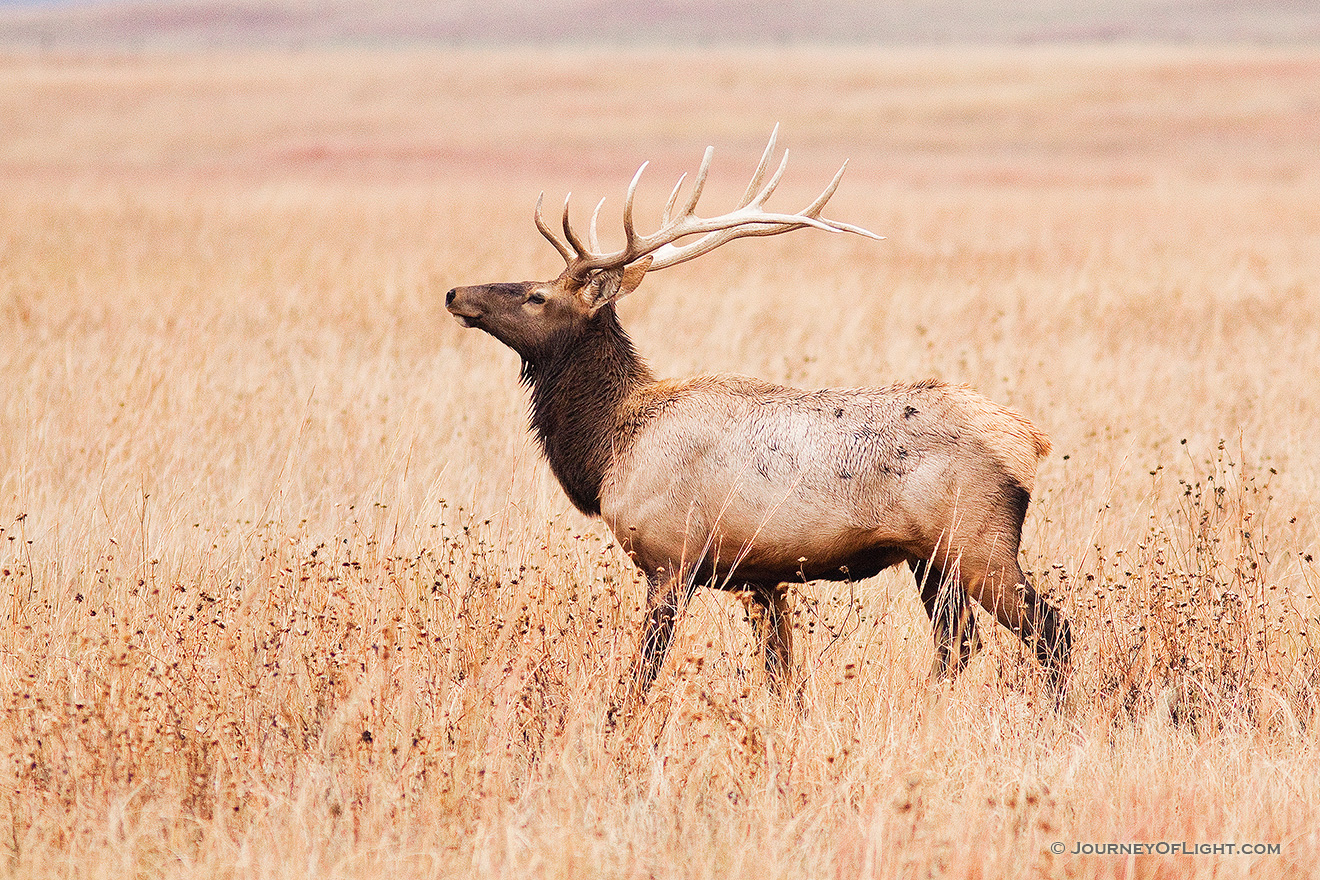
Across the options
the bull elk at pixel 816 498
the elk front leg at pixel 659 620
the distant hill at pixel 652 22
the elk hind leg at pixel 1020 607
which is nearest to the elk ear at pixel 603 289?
the bull elk at pixel 816 498

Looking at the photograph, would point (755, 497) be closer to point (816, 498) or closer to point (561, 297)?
point (816, 498)

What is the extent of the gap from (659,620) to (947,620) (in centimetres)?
103

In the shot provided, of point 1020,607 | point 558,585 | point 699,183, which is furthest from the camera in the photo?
point 699,183

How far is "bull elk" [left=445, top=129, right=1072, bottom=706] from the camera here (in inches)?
179

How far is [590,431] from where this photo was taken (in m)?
5.25

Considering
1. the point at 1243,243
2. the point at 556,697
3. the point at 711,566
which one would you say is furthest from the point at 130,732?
the point at 1243,243

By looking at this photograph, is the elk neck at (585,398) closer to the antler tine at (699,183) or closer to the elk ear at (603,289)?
the elk ear at (603,289)

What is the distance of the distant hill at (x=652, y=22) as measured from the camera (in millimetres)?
129875

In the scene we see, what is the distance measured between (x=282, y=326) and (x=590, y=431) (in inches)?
240

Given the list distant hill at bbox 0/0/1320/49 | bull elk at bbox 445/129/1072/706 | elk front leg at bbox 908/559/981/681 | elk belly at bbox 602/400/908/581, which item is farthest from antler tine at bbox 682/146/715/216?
distant hill at bbox 0/0/1320/49

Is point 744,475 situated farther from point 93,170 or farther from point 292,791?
point 93,170

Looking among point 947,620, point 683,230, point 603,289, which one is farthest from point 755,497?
point 683,230

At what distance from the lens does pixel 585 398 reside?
5348 millimetres

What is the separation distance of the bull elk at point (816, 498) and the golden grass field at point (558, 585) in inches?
6.0
